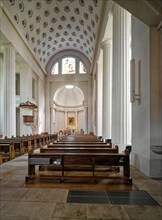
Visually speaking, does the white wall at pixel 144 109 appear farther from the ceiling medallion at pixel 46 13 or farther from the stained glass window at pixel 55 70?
the stained glass window at pixel 55 70

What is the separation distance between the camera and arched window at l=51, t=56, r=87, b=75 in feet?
67.2

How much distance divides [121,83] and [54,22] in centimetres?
1096

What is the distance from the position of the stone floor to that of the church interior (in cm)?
1

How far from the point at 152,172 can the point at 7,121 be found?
8.56 m

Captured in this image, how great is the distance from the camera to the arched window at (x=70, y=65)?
67.2 ft

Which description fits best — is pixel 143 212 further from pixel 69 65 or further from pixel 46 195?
pixel 69 65

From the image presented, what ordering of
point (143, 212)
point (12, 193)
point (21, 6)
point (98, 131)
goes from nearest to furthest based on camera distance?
point (143, 212), point (12, 193), point (21, 6), point (98, 131)

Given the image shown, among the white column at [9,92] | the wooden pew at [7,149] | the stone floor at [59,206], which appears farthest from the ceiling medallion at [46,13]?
the stone floor at [59,206]

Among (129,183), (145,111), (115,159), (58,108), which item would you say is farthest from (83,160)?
(58,108)

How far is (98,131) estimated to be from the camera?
13250 mm

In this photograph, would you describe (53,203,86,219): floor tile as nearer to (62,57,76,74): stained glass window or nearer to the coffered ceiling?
the coffered ceiling

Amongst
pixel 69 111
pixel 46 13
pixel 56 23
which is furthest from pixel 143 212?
pixel 69 111

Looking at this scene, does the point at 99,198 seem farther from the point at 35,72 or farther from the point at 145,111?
the point at 35,72

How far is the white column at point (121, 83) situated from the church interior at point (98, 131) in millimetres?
32
